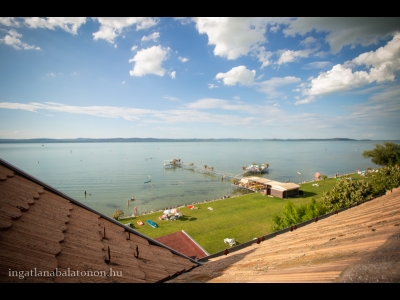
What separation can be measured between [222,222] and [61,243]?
84.0ft

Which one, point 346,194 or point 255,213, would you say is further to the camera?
point 255,213

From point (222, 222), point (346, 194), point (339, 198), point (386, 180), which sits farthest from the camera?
point (222, 222)

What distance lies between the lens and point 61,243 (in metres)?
2.17

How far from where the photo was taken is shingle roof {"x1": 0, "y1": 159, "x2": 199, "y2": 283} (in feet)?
5.55

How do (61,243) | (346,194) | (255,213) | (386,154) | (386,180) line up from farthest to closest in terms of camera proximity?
(386,154) → (255,213) → (386,180) → (346,194) → (61,243)

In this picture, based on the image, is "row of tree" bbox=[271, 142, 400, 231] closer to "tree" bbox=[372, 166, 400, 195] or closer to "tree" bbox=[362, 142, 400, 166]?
"tree" bbox=[372, 166, 400, 195]

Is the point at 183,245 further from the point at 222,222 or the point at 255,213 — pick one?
the point at 255,213

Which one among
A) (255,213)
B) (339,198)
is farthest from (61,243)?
(255,213)

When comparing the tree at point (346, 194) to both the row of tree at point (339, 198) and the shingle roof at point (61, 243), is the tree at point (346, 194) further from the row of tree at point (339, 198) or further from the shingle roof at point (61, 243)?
the shingle roof at point (61, 243)

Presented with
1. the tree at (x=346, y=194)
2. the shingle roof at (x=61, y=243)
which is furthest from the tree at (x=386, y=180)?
the shingle roof at (x=61, y=243)

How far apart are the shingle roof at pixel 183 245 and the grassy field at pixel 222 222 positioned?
2.01 m

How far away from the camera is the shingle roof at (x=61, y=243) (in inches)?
66.6

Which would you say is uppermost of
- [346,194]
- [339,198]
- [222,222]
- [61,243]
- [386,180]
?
[61,243]
